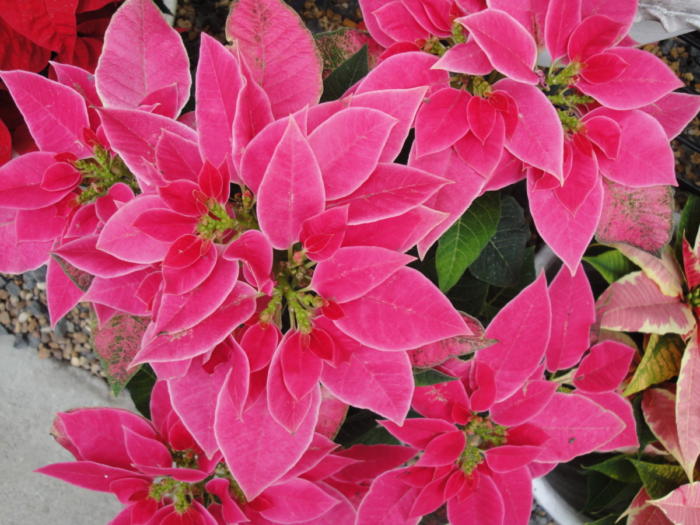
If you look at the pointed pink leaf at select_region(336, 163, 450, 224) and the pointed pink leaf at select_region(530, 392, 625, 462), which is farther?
the pointed pink leaf at select_region(530, 392, 625, 462)

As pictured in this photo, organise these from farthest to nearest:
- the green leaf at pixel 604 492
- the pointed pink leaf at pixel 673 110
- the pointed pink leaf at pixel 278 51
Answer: the green leaf at pixel 604 492 < the pointed pink leaf at pixel 673 110 < the pointed pink leaf at pixel 278 51

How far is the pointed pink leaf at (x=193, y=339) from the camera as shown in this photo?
458 mm

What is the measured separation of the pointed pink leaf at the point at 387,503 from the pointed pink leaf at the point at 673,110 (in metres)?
0.44

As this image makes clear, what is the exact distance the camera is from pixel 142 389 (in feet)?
2.63

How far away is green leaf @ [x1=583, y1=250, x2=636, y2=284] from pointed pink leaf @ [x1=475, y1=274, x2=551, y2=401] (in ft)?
0.73

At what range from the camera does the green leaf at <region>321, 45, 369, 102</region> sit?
0.65 m

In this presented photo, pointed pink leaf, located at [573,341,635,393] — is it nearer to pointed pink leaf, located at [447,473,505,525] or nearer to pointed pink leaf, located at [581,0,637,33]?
pointed pink leaf, located at [447,473,505,525]

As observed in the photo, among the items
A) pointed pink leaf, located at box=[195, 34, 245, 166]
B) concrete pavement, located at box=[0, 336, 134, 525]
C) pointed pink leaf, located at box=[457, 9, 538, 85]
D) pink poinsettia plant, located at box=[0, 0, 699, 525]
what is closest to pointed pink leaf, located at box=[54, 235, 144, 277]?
pink poinsettia plant, located at box=[0, 0, 699, 525]

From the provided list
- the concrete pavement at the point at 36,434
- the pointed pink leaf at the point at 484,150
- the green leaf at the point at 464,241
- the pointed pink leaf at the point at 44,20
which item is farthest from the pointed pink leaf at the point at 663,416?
the concrete pavement at the point at 36,434

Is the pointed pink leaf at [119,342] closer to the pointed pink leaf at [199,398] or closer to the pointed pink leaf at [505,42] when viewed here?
the pointed pink leaf at [199,398]

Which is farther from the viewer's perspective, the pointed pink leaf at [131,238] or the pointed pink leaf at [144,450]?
the pointed pink leaf at [144,450]

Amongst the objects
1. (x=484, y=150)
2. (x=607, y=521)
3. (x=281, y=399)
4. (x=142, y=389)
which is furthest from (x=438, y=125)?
(x=607, y=521)

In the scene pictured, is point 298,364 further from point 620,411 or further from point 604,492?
point 604,492

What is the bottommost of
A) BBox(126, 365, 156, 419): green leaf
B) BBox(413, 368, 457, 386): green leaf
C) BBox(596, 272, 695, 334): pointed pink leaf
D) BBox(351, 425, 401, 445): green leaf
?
BBox(351, 425, 401, 445): green leaf
